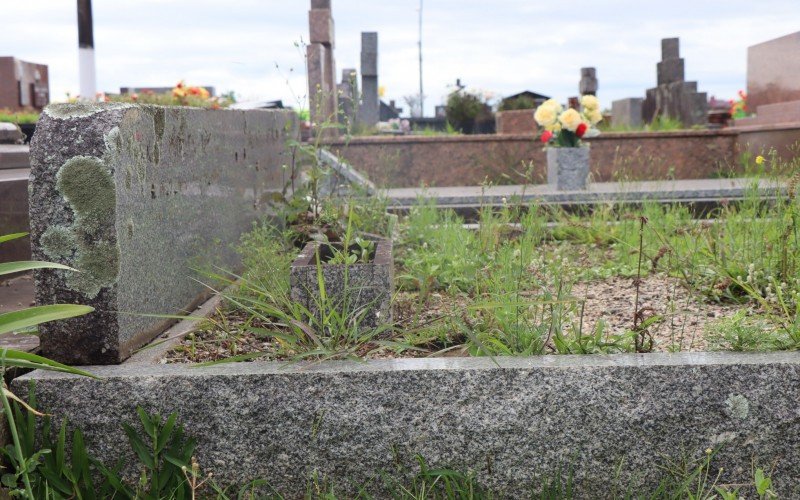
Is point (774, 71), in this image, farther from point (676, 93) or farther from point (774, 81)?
point (676, 93)

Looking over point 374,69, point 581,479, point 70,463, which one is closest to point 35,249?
point 70,463

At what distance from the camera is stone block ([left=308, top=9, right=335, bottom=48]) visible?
11.0m

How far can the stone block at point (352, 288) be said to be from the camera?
10.8ft

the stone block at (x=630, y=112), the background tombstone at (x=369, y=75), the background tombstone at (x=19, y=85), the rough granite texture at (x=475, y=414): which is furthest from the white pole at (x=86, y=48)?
the rough granite texture at (x=475, y=414)

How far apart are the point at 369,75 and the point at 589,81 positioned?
4.31m

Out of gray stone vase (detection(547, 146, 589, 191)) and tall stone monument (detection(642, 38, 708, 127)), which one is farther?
tall stone monument (detection(642, 38, 708, 127))

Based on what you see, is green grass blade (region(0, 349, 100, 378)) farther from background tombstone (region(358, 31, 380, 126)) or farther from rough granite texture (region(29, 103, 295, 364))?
background tombstone (region(358, 31, 380, 126))

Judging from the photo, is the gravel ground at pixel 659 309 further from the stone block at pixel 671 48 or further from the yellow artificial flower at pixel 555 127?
the stone block at pixel 671 48

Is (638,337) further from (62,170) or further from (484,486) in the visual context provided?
(62,170)

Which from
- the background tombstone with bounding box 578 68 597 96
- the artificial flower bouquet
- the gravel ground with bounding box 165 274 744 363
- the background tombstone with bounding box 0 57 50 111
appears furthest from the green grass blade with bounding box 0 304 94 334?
the background tombstone with bounding box 0 57 50 111

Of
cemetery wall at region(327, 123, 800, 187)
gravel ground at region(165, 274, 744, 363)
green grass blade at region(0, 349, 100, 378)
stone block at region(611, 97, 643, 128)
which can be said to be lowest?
gravel ground at region(165, 274, 744, 363)

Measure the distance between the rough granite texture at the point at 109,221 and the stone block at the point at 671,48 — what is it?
1373 centimetres

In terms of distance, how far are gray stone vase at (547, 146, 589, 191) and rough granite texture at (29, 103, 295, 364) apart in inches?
220

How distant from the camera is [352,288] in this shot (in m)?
3.25
